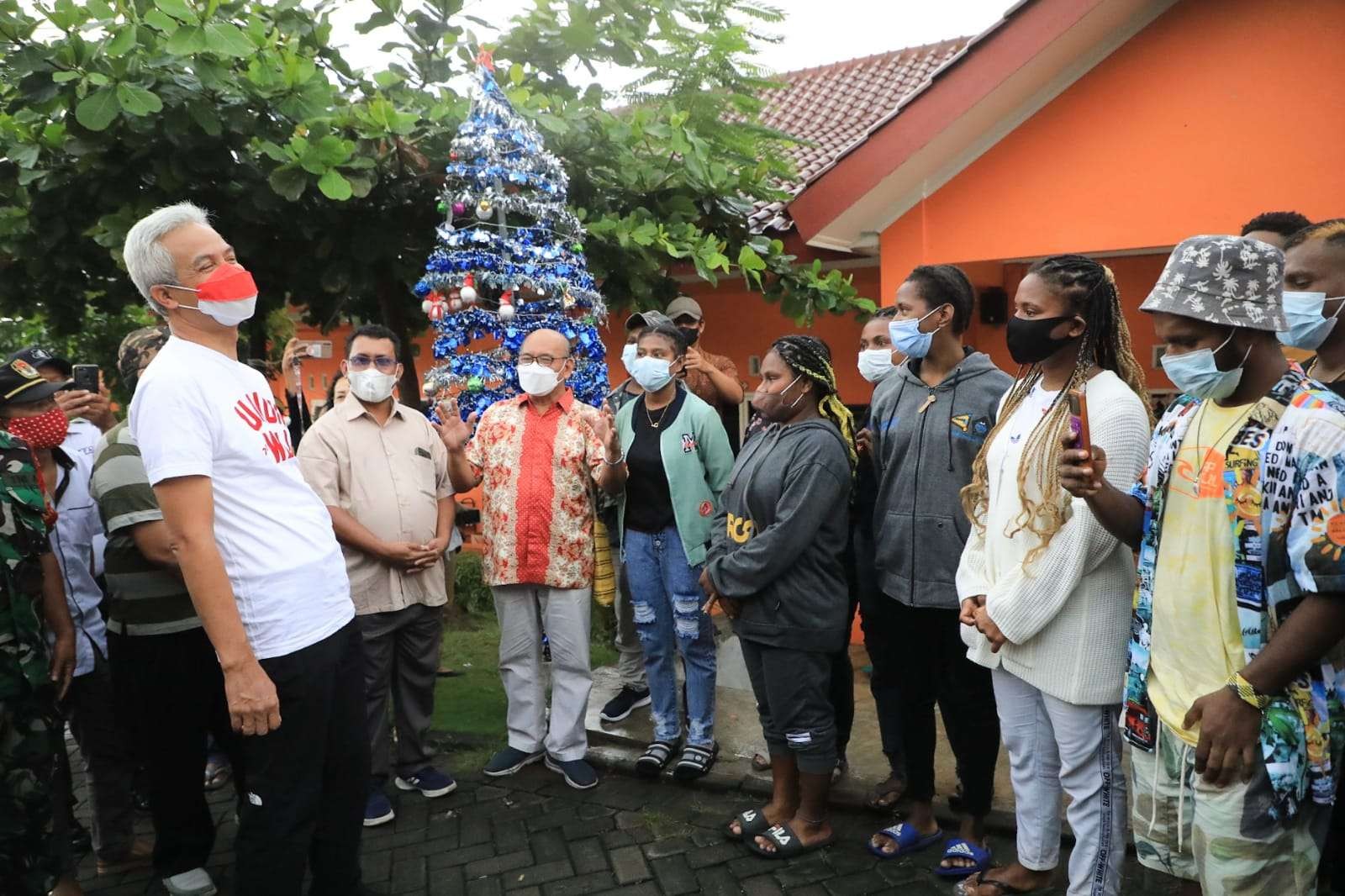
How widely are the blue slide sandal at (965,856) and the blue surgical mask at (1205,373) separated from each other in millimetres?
1967

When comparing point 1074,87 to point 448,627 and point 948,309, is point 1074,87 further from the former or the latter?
point 448,627

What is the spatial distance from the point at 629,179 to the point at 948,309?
10.5 ft

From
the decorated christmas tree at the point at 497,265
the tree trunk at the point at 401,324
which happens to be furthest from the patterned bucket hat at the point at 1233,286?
the tree trunk at the point at 401,324

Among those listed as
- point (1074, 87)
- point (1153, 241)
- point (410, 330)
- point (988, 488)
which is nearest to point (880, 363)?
point (988, 488)

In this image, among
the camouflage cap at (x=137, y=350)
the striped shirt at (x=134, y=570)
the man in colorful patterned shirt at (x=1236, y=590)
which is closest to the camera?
the man in colorful patterned shirt at (x=1236, y=590)

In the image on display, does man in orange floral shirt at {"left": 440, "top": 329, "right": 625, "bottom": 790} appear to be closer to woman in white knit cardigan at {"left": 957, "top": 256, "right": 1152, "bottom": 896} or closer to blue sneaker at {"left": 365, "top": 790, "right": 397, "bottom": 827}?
blue sneaker at {"left": 365, "top": 790, "right": 397, "bottom": 827}

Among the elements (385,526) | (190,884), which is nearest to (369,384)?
(385,526)

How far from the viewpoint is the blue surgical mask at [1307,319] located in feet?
7.45

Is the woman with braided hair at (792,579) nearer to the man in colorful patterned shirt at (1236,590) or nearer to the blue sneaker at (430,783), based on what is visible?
the man in colorful patterned shirt at (1236,590)

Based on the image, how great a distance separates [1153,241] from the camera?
502 centimetres

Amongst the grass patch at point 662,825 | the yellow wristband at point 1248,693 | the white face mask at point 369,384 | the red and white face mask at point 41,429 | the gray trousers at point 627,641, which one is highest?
the white face mask at point 369,384

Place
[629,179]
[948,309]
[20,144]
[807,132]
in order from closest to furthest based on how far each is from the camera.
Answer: [948,309] → [20,144] → [629,179] → [807,132]

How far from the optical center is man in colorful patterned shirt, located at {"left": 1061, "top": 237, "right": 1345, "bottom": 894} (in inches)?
76.3

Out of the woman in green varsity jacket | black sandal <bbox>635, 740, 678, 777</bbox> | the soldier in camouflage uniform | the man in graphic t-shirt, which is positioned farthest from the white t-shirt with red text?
black sandal <bbox>635, 740, 678, 777</bbox>
